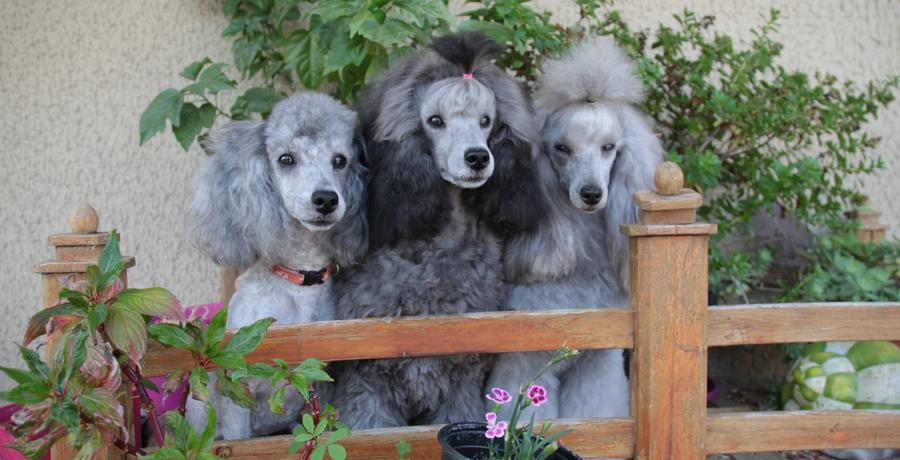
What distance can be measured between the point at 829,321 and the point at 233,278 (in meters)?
1.76

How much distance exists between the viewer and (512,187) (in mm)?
1700

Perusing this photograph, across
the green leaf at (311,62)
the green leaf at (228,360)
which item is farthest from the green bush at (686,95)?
the green leaf at (228,360)

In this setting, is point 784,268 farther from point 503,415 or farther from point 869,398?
point 503,415

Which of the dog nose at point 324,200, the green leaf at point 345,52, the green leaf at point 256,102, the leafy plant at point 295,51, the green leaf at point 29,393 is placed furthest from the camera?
the green leaf at point 256,102

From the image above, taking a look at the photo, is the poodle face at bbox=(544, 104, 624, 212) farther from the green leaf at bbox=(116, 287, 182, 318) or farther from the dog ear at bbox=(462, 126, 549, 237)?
the green leaf at bbox=(116, 287, 182, 318)

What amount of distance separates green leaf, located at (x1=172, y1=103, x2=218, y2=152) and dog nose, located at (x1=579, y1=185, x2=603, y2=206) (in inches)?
44.7

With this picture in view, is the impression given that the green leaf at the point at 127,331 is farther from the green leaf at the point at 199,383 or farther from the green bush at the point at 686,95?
the green bush at the point at 686,95

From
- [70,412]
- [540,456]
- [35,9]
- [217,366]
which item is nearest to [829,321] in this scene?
[540,456]

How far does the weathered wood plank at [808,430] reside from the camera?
172cm

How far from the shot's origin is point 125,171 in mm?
2633

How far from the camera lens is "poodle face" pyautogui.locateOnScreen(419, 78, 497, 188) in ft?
5.26

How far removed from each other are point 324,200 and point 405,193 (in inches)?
6.9

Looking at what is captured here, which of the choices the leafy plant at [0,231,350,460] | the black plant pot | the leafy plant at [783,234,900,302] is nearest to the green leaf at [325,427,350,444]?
the leafy plant at [0,231,350,460]

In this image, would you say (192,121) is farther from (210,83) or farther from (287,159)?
(287,159)
